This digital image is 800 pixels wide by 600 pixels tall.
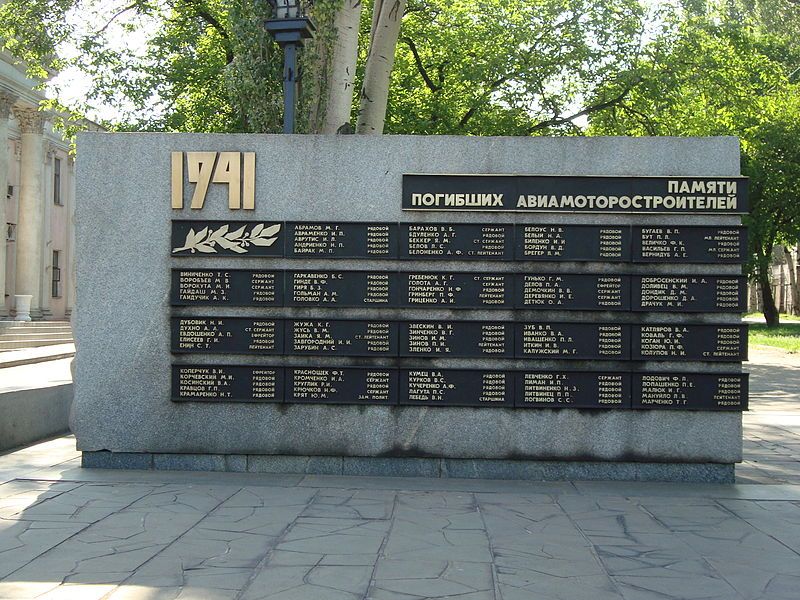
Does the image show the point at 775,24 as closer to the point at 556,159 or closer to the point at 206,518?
the point at 556,159

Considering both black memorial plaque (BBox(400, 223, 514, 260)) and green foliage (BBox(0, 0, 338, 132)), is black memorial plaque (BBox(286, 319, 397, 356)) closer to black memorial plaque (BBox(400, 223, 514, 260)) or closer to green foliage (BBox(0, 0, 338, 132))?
black memorial plaque (BBox(400, 223, 514, 260))

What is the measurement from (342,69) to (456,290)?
4.89 metres

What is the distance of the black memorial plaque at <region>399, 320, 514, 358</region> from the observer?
8.39 m

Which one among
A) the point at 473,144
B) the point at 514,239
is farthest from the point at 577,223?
the point at 473,144

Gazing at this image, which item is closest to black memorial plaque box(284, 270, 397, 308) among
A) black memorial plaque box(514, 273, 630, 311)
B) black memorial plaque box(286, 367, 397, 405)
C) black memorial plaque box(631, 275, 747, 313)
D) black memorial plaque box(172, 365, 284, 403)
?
black memorial plaque box(286, 367, 397, 405)

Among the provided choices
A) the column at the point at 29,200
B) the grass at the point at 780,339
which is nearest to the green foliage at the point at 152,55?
the column at the point at 29,200

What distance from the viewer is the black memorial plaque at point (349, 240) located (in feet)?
27.7

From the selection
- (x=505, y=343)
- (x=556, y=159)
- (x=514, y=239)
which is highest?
(x=556, y=159)

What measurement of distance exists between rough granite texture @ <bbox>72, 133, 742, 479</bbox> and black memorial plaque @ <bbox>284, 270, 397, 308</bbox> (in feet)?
Answer: 0.36

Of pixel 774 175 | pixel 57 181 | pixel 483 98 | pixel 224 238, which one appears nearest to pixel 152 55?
pixel 483 98

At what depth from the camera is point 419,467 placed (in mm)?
8469

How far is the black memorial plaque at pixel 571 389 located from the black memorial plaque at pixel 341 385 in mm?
1281

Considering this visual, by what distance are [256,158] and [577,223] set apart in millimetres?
3250

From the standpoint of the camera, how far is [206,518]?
6645 mm
